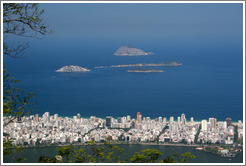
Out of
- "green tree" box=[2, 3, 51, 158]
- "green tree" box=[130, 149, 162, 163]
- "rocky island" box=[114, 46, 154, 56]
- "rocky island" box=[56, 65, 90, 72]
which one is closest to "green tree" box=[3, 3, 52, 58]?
"green tree" box=[2, 3, 51, 158]

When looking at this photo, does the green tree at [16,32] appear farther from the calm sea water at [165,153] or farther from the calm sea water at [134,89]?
the calm sea water at [134,89]

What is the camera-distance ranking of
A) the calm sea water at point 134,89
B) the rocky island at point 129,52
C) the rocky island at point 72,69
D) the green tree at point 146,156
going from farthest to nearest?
the rocky island at point 129,52 < the rocky island at point 72,69 < the calm sea water at point 134,89 < the green tree at point 146,156

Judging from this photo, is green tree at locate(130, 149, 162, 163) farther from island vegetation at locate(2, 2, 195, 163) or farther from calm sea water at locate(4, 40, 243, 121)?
calm sea water at locate(4, 40, 243, 121)

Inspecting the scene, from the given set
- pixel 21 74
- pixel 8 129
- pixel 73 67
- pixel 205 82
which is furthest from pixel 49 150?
pixel 73 67

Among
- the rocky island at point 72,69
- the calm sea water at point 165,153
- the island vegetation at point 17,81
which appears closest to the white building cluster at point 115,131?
the calm sea water at point 165,153

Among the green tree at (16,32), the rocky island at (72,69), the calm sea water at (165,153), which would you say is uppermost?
the rocky island at (72,69)

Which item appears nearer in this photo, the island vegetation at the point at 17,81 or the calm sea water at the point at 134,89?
the island vegetation at the point at 17,81
